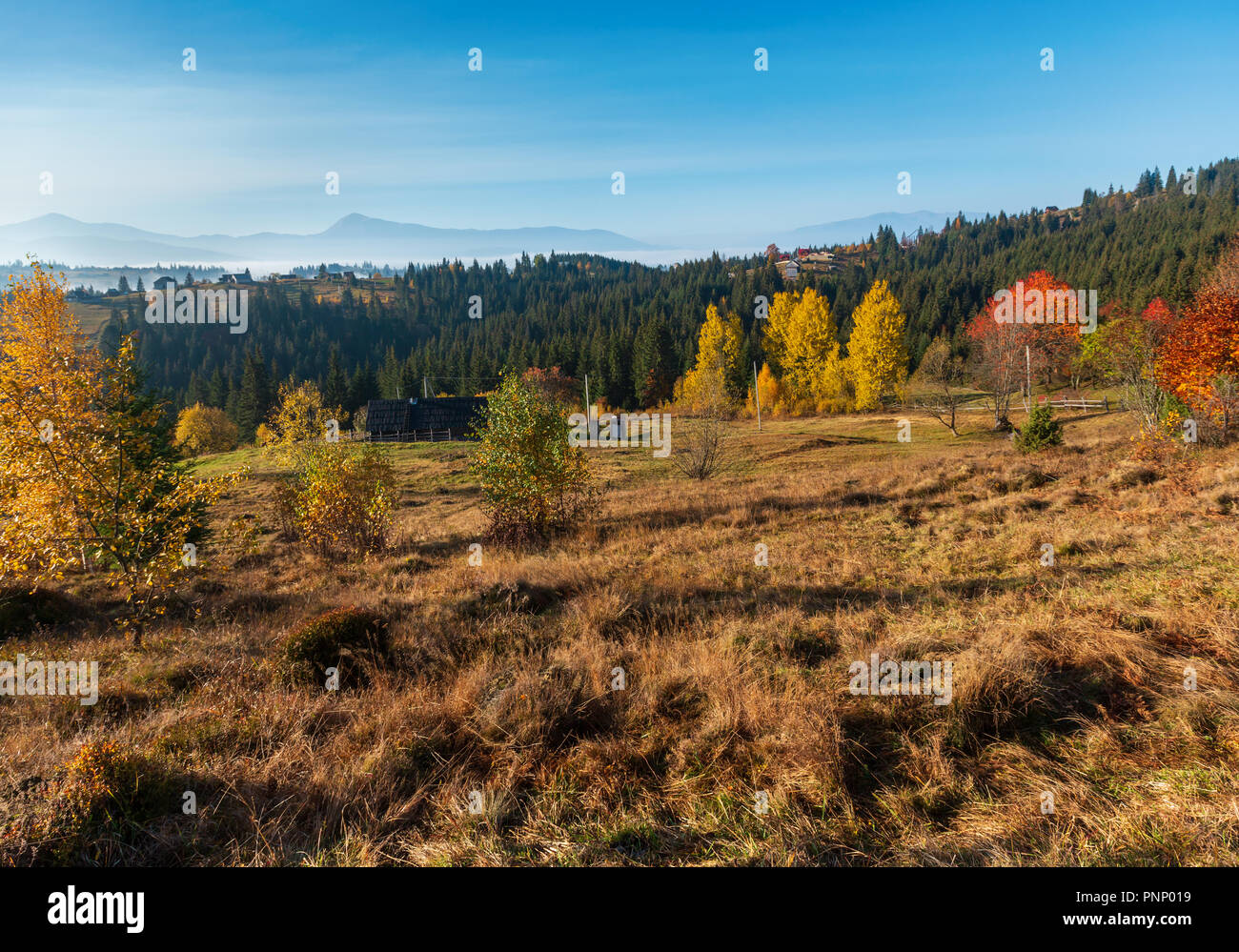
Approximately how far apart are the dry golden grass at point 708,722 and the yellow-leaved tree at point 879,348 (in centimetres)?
4037

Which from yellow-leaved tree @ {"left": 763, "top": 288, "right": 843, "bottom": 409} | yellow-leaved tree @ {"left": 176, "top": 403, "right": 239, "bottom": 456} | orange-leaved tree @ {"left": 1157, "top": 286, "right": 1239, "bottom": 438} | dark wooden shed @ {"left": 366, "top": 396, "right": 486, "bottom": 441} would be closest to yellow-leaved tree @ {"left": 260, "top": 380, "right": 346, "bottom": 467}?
orange-leaved tree @ {"left": 1157, "top": 286, "right": 1239, "bottom": 438}

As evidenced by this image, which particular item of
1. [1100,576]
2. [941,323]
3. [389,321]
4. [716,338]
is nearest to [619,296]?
[941,323]

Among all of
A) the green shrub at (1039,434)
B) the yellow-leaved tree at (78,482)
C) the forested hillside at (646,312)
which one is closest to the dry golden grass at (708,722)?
the yellow-leaved tree at (78,482)

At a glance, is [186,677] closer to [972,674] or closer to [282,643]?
[282,643]

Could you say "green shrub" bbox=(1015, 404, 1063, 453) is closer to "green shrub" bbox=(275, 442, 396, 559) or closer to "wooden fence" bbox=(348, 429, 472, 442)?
"green shrub" bbox=(275, 442, 396, 559)

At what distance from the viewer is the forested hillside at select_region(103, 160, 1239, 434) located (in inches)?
3132

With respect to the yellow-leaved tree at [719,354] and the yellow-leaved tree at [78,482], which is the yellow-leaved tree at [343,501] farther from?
the yellow-leaved tree at [719,354]

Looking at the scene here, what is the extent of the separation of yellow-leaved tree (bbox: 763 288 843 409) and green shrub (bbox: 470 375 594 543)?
4388cm

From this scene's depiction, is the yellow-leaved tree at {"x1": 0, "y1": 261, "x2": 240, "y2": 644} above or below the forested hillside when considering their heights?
below

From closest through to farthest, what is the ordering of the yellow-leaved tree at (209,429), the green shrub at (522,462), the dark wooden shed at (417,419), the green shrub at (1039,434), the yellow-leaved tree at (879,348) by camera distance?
the green shrub at (522,462) < the green shrub at (1039,434) < the yellow-leaved tree at (879,348) < the dark wooden shed at (417,419) < the yellow-leaved tree at (209,429)

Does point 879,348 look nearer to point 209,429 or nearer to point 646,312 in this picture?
point 646,312

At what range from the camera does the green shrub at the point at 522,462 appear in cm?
1706

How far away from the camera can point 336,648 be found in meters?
6.96
